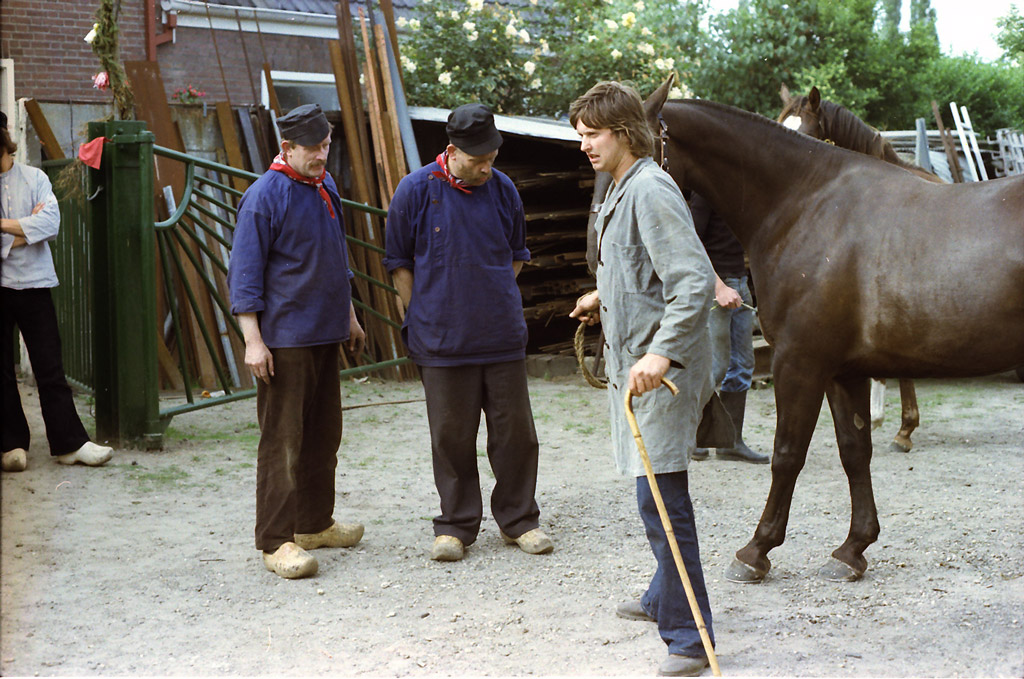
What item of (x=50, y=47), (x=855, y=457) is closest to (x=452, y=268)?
(x=855, y=457)

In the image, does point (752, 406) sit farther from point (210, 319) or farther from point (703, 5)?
point (703, 5)

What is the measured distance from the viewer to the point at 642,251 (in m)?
2.99

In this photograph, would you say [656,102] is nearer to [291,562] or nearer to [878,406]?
[291,562]

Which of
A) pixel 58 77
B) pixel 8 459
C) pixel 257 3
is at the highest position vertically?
pixel 257 3

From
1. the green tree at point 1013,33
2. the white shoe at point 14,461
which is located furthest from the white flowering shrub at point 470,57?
the green tree at point 1013,33

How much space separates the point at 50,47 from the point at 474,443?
8622 mm

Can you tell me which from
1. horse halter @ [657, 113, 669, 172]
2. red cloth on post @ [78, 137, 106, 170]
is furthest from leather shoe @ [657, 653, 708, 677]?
red cloth on post @ [78, 137, 106, 170]

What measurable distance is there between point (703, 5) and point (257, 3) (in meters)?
6.55

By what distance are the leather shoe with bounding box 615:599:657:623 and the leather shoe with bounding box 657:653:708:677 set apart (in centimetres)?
49

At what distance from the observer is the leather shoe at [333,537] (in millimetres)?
4438

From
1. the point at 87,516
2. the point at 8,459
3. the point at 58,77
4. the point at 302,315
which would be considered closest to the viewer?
the point at 302,315

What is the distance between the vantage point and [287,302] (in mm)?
4078

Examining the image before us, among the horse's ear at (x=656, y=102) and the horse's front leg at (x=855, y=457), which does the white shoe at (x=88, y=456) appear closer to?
the horse's ear at (x=656, y=102)

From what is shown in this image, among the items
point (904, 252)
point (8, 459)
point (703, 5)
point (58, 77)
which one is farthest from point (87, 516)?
point (703, 5)
